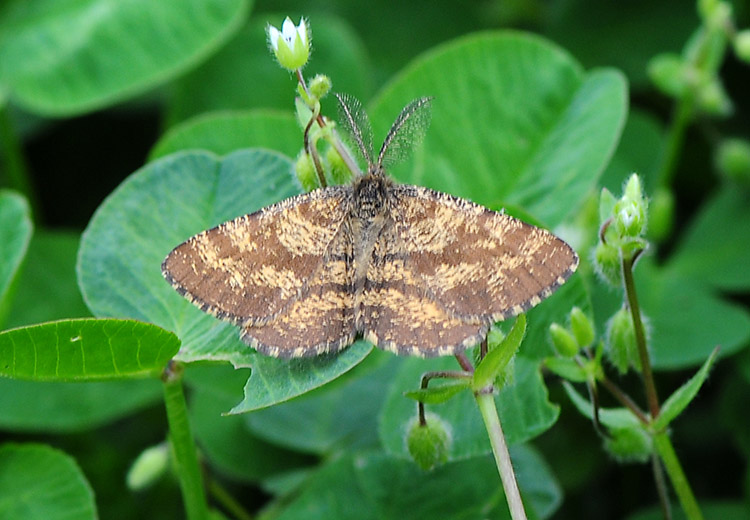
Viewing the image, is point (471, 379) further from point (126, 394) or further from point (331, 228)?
point (126, 394)

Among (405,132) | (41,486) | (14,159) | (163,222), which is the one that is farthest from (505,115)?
(14,159)

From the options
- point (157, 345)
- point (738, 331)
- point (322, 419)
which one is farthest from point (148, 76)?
point (738, 331)

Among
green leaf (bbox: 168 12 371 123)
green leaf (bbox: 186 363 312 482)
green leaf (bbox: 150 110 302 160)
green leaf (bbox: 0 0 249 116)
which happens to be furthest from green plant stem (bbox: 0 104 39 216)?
green leaf (bbox: 186 363 312 482)

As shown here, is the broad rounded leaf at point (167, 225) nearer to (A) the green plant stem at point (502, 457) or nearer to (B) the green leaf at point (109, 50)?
(A) the green plant stem at point (502, 457)

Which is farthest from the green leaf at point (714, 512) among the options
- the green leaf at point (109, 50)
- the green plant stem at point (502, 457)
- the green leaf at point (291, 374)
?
the green leaf at point (109, 50)

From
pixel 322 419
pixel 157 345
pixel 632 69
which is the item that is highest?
pixel 157 345
